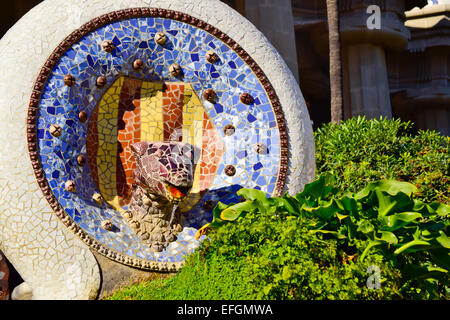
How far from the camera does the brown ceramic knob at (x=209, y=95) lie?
244 inches

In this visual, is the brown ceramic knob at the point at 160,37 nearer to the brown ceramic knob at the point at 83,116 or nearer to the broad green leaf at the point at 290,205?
the brown ceramic knob at the point at 83,116

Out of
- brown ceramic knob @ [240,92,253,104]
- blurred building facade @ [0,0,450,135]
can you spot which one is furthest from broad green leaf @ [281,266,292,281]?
blurred building facade @ [0,0,450,135]

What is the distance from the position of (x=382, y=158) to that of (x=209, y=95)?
224 cm

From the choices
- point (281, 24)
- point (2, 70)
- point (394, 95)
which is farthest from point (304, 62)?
point (2, 70)

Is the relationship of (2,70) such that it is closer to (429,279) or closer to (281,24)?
(429,279)

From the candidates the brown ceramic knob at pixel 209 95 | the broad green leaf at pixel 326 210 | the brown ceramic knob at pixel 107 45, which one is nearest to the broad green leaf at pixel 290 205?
the broad green leaf at pixel 326 210

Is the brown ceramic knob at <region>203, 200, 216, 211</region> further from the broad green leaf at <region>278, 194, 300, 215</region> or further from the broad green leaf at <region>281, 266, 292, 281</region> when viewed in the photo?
the broad green leaf at <region>281, 266, 292, 281</region>

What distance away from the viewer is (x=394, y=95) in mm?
17328

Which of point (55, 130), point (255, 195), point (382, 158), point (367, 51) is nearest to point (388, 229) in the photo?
point (255, 195)

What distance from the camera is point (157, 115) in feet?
20.2

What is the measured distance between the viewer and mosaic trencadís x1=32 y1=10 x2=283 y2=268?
18.4 feet

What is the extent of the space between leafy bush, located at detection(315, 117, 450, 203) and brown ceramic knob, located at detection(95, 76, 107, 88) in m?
2.74

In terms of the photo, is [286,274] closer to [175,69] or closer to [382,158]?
[175,69]

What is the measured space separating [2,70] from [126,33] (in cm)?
114
